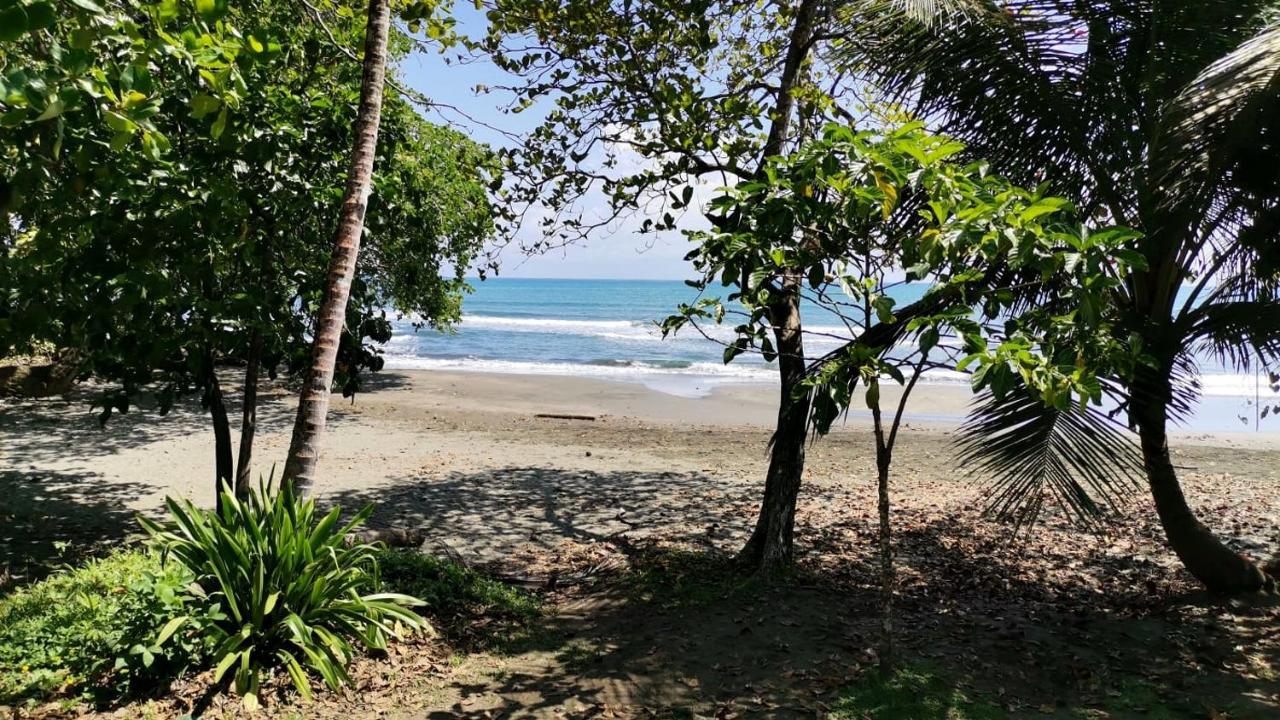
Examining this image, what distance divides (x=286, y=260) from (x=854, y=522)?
5.58 metres

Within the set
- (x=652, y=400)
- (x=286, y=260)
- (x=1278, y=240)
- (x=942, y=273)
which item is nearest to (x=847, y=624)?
(x=942, y=273)

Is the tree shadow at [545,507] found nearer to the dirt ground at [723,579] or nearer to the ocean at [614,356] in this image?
the dirt ground at [723,579]

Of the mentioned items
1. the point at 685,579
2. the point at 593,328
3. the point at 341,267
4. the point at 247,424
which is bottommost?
the point at 685,579

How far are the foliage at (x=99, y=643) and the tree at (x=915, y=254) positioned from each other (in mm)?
3049

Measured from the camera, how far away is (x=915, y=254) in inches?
150

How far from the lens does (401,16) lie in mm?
5262

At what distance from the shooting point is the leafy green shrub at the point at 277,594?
3.96 metres

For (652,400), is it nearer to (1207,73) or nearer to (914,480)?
(914,480)

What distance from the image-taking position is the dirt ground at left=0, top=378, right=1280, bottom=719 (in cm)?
425

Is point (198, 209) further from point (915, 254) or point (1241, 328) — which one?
point (1241, 328)

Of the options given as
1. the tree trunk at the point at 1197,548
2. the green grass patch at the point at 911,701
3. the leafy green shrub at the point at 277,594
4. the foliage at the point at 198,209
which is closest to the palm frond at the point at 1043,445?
the tree trunk at the point at 1197,548

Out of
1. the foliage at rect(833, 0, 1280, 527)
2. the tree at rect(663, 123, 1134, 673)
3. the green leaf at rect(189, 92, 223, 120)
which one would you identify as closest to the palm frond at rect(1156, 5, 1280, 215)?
→ the foliage at rect(833, 0, 1280, 527)

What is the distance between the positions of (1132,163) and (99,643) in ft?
20.0

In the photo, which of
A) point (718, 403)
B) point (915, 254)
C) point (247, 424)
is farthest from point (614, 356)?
point (915, 254)
